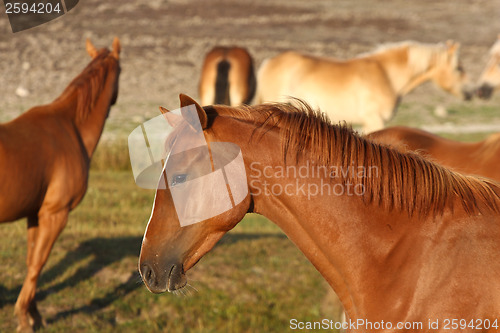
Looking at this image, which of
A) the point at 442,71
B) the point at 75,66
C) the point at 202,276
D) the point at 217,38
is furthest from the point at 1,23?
the point at 202,276

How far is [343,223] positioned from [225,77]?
8.81 meters

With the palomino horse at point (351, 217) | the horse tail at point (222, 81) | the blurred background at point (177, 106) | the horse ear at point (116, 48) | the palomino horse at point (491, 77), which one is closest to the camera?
the palomino horse at point (351, 217)

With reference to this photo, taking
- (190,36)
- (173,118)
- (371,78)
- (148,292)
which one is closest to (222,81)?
(371,78)

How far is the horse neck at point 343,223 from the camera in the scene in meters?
2.26

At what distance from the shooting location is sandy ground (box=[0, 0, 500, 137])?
1753 cm

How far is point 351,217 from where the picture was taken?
2.29 metres

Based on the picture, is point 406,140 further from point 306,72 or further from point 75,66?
point 75,66

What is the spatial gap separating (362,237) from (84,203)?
22.1 feet

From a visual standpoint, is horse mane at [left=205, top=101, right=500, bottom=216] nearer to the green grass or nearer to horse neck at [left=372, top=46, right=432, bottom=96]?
the green grass

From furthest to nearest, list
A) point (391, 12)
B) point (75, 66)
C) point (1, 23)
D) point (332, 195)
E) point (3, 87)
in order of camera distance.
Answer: point (391, 12)
point (1, 23)
point (75, 66)
point (3, 87)
point (332, 195)

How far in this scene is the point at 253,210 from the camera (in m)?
2.37

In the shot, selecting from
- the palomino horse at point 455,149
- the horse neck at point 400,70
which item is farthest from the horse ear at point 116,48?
the horse neck at point 400,70

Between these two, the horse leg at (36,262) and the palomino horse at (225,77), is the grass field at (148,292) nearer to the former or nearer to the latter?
A: the horse leg at (36,262)

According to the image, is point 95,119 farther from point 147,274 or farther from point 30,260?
point 147,274
